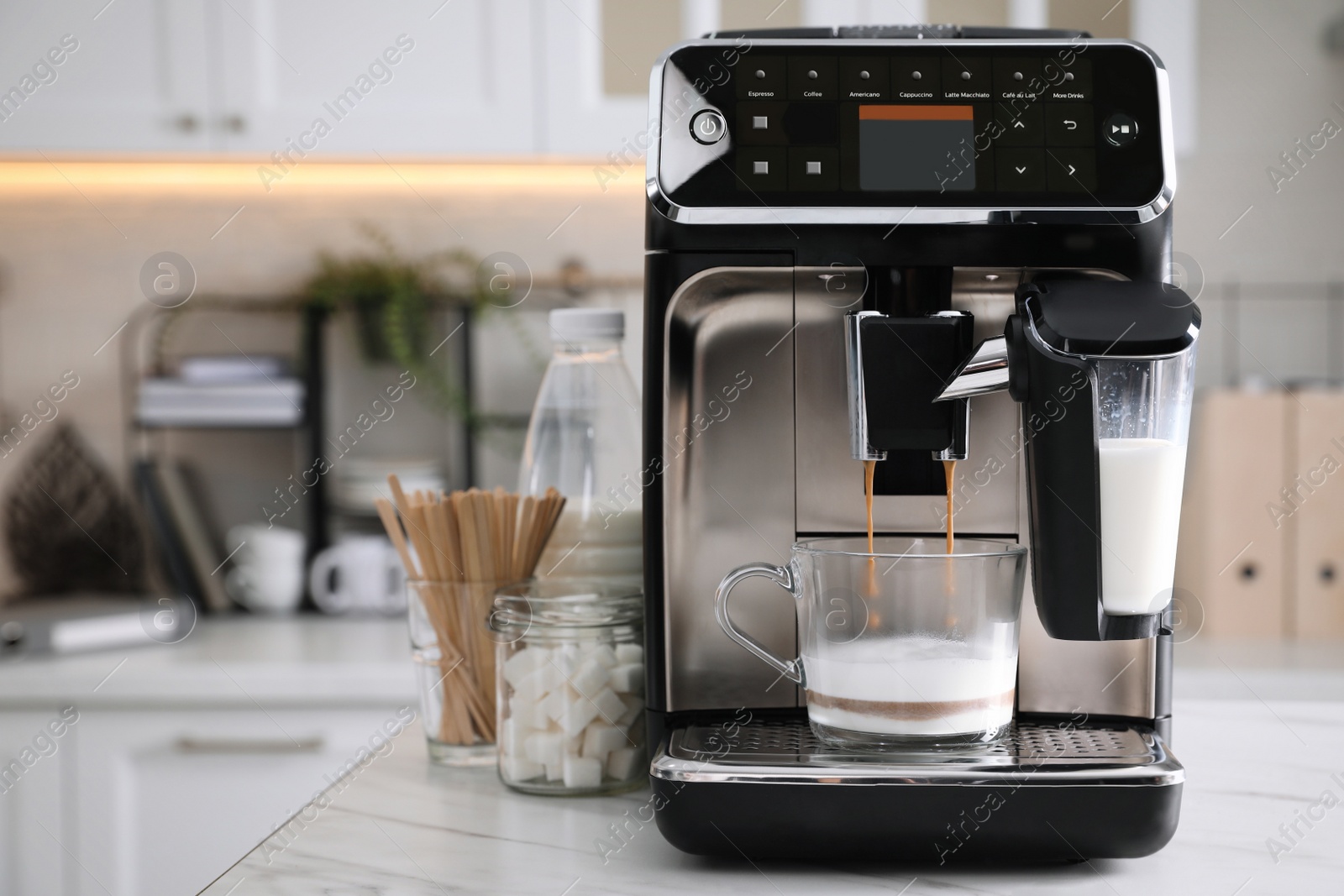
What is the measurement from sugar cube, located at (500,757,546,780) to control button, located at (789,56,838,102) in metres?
0.37

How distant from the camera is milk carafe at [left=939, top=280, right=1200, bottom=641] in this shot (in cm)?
44

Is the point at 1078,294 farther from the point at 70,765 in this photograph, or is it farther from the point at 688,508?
the point at 70,765

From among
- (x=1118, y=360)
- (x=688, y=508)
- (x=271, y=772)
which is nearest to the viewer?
(x=1118, y=360)

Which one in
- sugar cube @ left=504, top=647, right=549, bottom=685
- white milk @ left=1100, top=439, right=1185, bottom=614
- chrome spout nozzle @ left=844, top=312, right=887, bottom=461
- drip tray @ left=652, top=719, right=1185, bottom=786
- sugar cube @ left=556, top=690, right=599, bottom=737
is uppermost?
chrome spout nozzle @ left=844, top=312, right=887, bottom=461

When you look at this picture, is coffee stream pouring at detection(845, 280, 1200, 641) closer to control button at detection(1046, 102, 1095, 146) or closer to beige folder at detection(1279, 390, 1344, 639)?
control button at detection(1046, 102, 1095, 146)

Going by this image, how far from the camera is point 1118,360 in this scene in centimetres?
44

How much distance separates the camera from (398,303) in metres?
1.72

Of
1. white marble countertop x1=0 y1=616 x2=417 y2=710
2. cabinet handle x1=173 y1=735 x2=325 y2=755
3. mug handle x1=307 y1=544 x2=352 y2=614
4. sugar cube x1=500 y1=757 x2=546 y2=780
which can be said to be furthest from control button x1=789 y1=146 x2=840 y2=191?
mug handle x1=307 y1=544 x2=352 y2=614

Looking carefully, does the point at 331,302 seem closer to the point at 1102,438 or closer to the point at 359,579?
the point at 359,579

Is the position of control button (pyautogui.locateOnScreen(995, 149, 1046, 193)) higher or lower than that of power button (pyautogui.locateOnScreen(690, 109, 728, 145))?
lower

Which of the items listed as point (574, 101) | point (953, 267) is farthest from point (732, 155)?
point (574, 101)

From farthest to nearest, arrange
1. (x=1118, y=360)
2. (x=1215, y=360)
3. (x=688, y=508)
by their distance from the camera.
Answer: (x=1215, y=360) < (x=688, y=508) < (x=1118, y=360)

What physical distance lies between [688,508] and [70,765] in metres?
1.16

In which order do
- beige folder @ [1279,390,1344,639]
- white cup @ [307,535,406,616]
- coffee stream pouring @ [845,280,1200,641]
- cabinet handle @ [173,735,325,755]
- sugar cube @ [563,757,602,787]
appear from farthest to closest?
1. white cup @ [307,535,406,616]
2. beige folder @ [1279,390,1344,639]
3. cabinet handle @ [173,735,325,755]
4. sugar cube @ [563,757,602,787]
5. coffee stream pouring @ [845,280,1200,641]
